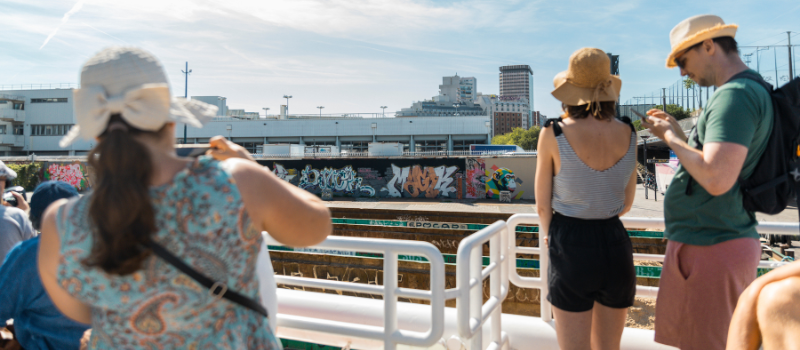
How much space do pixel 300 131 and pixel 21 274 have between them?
69.7 metres

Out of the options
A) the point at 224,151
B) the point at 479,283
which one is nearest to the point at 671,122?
the point at 479,283

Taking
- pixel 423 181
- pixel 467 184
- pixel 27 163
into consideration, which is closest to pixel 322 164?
pixel 423 181

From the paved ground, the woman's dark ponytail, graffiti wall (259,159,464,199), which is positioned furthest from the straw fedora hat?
graffiti wall (259,159,464,199)

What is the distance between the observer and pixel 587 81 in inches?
96.0

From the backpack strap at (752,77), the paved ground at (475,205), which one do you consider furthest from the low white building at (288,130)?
the backpack strap at (752,77)

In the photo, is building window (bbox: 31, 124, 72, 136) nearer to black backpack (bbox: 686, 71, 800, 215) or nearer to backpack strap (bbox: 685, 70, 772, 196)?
backpack strap (bbox: 685, 70, 772, 196)

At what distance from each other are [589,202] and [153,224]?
2.01 m

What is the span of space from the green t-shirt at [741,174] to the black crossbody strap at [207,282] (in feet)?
6.52

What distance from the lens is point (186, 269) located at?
4.36 ft

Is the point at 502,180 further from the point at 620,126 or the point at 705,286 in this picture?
the point at 705,286

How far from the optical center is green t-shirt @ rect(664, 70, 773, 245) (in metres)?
2.02

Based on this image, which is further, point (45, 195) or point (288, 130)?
point (288, 130)

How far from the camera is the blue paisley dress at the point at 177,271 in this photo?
1.32 metres

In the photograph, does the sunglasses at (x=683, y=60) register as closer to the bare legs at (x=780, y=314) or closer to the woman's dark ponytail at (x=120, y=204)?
the bare legs at (x=780, y=314)
